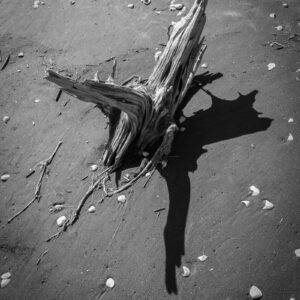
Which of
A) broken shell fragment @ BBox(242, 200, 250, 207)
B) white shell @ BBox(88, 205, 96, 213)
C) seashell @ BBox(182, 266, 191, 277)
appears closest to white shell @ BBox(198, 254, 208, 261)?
seashell @ BBox(182, 266, 191, 277)

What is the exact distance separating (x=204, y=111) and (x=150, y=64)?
A: 1264 millimetres

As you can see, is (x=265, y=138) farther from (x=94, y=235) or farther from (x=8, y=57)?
(x=8, y=57)

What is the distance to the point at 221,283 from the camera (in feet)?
9.37

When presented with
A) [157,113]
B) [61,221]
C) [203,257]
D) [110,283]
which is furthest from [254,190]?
[61,221]

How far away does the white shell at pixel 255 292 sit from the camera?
2742 millimetres

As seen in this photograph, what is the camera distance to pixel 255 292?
2754 millimetres

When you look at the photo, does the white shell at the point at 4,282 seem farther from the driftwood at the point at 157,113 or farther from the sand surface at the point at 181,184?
the driftwood at the point at 157,113

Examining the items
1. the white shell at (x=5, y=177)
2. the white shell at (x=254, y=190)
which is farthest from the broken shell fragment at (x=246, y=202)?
the white shell at (x=5, y=177)

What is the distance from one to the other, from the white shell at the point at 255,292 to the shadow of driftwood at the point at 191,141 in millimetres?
642

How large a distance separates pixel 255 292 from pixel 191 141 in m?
1.62

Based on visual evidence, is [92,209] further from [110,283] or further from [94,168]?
[110,283]

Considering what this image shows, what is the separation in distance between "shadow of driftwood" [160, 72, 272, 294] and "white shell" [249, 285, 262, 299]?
642mm

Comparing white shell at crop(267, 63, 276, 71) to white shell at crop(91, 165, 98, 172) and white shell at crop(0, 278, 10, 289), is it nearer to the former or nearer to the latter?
white shell at crop(91, 165, 98, 172)

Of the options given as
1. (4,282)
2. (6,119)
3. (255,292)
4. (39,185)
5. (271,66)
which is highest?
(6,119)
